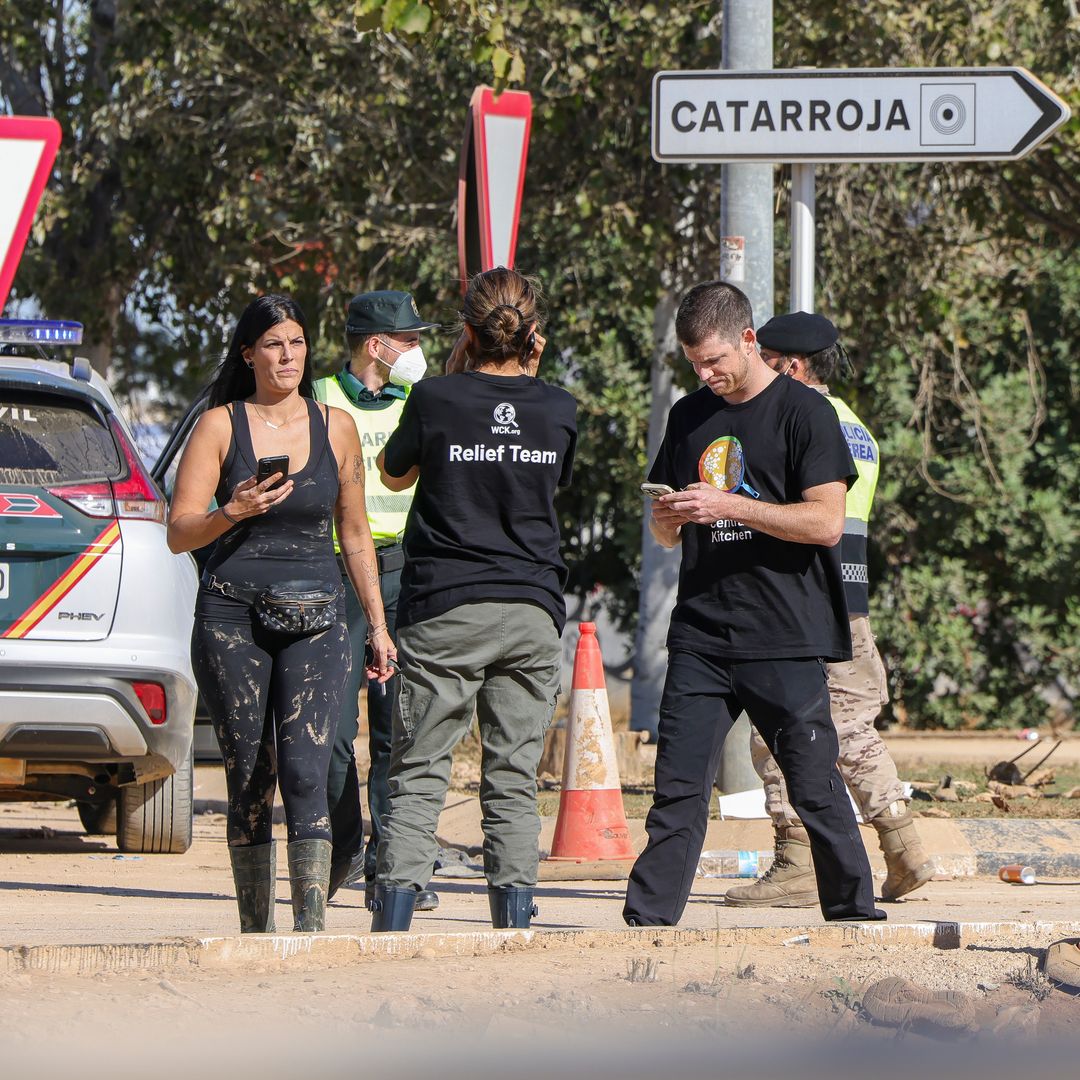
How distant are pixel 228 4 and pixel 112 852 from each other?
24.6ft

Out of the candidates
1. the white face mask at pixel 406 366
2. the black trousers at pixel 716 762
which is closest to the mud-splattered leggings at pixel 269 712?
the black trousers at pixel 716 762

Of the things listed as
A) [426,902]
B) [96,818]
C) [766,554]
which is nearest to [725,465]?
[766,554]

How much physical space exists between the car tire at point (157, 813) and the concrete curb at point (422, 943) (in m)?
3.33

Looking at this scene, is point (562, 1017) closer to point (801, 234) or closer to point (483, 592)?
point (483, 592)

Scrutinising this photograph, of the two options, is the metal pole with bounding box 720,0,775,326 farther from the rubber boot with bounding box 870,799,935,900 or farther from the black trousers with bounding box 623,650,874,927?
the black trousers with bounding box 623,650,874,927

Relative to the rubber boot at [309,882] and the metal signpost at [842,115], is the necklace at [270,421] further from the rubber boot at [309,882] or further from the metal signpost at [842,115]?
the metal signpost at [842,115]

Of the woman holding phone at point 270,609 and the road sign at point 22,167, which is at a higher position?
the road sign at point 22,167

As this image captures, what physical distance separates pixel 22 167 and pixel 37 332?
1945 millimetres

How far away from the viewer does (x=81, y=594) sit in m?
6.89

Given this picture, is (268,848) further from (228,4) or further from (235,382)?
(228,4)

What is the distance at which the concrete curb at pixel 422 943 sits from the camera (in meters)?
4.36

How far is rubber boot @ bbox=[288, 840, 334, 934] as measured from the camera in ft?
17.0

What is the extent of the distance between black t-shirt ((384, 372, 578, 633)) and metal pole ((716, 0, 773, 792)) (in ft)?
12.2

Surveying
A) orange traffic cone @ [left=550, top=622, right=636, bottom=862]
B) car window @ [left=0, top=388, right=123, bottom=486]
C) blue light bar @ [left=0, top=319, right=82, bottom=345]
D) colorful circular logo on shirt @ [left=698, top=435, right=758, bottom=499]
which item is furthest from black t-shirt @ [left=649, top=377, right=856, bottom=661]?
blue light bar @ [left=0, top=319, right=82, bottom=345]
